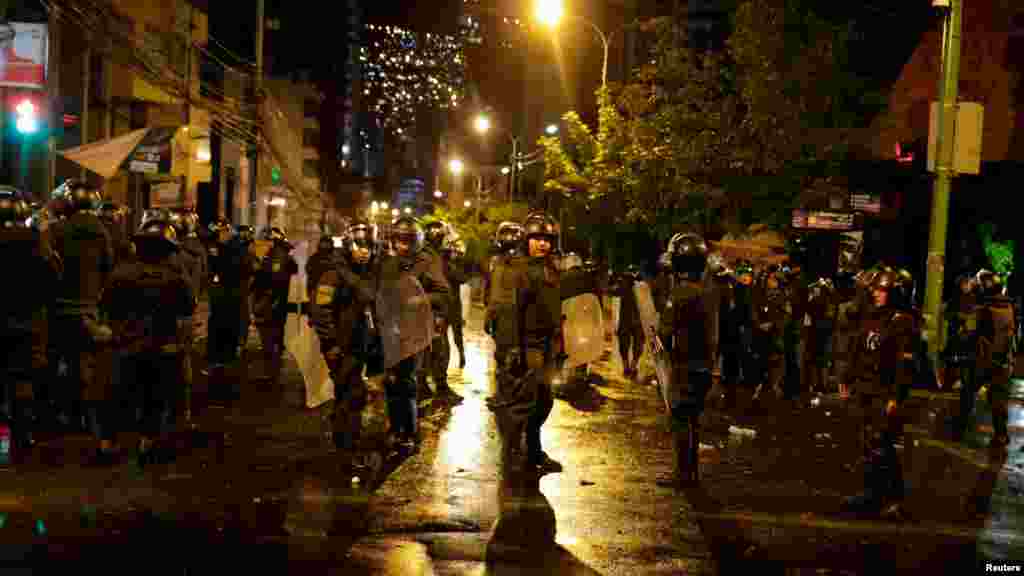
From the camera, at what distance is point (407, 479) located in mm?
8359

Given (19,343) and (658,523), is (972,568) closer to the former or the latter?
(658,523)

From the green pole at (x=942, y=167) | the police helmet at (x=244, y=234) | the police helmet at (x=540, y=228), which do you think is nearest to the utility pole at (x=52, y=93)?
the police helmet at (x=244, y=234)

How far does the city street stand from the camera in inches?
249

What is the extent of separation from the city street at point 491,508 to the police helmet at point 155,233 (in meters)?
1.77

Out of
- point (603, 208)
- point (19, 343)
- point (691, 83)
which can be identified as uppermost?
point (691, 83)

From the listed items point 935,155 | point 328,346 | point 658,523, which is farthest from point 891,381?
point 935,155

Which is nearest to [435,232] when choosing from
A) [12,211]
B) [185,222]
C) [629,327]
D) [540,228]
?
[185,222]

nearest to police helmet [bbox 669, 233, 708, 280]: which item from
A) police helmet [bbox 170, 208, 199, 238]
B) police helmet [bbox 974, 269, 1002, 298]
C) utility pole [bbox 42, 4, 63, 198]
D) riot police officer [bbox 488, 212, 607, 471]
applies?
riot police officer [bbox 488, 212, 607, 471]

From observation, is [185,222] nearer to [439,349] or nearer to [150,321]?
[439,349]

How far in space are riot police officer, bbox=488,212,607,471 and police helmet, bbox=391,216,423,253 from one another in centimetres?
97

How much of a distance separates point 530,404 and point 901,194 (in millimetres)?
21076

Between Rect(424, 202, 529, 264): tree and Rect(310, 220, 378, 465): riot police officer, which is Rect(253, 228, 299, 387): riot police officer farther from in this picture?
Rect(424, 202, 529, 264): tree

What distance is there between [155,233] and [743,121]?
56.7 ft

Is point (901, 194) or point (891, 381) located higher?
point (901, 194)
